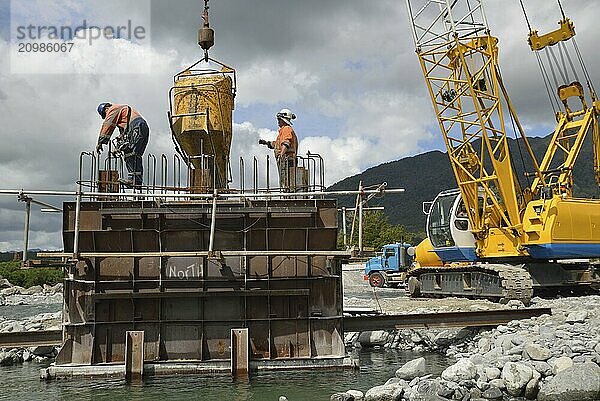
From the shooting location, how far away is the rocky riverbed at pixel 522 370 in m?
10.6

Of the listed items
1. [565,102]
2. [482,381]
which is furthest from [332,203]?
[565,102]

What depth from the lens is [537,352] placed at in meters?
12.0

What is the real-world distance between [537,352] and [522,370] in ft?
3.17

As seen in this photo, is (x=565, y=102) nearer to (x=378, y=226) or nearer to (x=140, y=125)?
(x=140, y=125)

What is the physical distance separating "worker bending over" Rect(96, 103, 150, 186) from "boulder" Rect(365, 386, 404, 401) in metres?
6.89

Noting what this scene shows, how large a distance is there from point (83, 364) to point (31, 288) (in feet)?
150

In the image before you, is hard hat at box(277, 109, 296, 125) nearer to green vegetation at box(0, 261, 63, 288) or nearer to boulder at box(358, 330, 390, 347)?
boulder at box(358, 330, 390, 347)

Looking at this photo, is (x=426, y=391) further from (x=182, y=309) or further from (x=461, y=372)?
(x=182, y=309)

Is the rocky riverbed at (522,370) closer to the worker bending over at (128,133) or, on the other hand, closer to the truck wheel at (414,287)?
the worker bending over at (128,133)

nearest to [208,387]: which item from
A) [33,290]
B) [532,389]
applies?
[532,389]

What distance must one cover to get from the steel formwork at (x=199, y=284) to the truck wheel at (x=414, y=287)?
13.3 metres

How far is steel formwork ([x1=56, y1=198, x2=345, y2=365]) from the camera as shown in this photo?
13.0 metres

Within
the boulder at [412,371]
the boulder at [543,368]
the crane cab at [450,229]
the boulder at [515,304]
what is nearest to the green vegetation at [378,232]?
the crane cab at [450,229]

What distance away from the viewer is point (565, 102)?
25.9m
